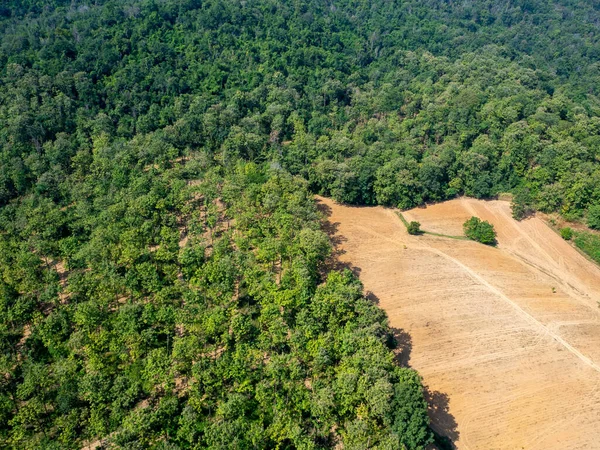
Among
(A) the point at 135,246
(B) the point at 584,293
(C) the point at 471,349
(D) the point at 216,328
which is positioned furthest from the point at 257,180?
(B) the point at 584,293

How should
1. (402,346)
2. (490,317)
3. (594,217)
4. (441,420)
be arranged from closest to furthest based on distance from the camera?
(441,420) → (402,346) → (490,317) → (594,217)

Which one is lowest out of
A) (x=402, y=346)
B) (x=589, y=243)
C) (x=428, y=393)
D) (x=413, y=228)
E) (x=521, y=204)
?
(x=402, y=346)

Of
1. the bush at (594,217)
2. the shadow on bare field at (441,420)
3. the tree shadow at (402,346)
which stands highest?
the bush at (594,217)

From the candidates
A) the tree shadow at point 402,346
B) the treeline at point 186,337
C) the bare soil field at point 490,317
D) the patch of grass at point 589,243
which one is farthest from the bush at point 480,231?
the treeline at point 186,337

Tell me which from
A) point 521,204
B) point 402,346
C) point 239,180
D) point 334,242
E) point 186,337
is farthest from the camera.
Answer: point 521,204

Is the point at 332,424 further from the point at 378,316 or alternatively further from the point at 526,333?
the point at 526,333

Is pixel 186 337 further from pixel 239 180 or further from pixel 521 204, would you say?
pixel 521 204

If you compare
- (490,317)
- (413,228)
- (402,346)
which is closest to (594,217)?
(413,228)

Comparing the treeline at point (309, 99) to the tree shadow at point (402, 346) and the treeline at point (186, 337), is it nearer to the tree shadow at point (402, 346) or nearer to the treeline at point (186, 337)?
the treeline at point (186, 337)
